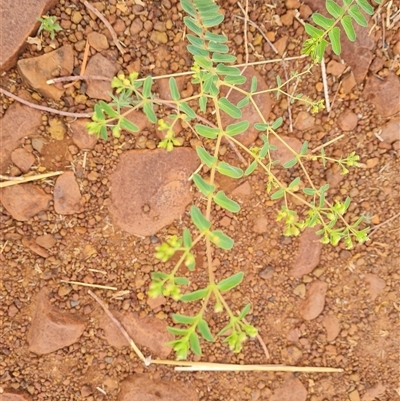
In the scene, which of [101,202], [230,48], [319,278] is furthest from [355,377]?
[230,48]

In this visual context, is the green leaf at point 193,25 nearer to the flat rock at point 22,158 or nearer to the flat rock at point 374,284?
the flat rock at point 22,158

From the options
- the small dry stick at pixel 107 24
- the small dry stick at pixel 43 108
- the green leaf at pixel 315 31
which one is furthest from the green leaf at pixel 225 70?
the small dry stick at pixel 43 108

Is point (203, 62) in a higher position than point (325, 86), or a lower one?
higher

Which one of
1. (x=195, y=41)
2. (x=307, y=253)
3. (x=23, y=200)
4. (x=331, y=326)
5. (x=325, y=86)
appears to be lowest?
(x=331, y=326)

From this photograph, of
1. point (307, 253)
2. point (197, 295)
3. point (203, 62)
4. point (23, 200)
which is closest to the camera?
point (197, 295)

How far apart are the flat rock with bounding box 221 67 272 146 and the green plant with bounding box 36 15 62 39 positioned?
949mm

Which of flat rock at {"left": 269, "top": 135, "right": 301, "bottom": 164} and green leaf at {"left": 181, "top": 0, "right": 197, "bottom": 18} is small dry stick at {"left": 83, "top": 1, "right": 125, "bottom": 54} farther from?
flat rock at {"left": 269, "top": 135, "right": 301, "bottom": 164}

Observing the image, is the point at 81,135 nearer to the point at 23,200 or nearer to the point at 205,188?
the point at 23,200

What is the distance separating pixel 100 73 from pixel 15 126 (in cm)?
51

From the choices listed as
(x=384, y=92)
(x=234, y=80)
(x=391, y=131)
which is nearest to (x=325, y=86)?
(x=384, y=92)

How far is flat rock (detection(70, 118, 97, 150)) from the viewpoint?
272 centimetres

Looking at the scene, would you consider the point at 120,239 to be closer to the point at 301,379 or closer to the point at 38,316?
the point at 38,316

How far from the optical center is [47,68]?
8.64ft

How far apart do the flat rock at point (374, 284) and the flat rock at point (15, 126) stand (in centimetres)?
201
